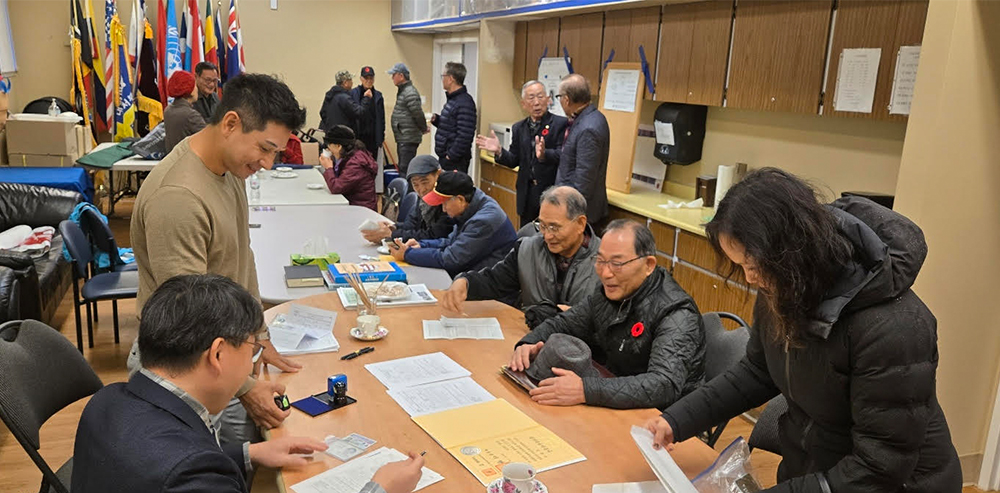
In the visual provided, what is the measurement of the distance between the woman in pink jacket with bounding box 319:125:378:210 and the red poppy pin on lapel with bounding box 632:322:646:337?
375 cm

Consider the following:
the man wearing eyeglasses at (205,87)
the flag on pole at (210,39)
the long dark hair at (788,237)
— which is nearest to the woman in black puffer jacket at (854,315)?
the long dark hair at (788,237)

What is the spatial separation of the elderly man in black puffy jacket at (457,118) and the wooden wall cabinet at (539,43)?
649mm

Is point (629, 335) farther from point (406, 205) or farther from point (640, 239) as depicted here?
point (406, 205)

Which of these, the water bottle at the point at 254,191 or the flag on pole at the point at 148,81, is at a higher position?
the flag on pole at the point at 148,81

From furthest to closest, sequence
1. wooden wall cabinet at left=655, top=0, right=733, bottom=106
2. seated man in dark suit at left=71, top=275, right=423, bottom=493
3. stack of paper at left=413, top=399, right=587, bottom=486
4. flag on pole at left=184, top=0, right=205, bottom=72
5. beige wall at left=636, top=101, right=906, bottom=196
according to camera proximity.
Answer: flag on pole at left=184, top=0, right=205, bottom=72 → wooden wall cabinet at left=655, top=0, right=733, bottom=106 → beige wall at left=636, top=101, right=906, bottom=196 → stack of paper at left=413, top=399, right=587, bottom=486 → seated man in dark suit at left=71, top=275, right=423, bottom=493

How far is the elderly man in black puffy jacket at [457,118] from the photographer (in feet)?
23.5

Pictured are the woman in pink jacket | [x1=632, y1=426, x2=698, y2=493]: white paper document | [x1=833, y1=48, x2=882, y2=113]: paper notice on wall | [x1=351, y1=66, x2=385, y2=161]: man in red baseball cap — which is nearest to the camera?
[x1=632, y1=426, x2=698, y2=493]: white paper document

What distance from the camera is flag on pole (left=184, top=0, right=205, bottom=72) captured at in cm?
926

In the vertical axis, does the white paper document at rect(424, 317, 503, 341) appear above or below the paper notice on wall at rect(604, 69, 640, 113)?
below

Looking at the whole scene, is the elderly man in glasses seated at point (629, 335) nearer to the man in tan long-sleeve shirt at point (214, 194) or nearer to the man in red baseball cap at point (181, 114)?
the man in tan long-sleeve shirt at point (214, 194)

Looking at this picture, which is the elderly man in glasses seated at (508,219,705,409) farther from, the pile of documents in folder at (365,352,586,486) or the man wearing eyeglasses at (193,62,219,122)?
the man wearing eyeglasses at (193,62,219,122)

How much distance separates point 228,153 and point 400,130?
6.58m

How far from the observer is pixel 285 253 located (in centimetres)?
388

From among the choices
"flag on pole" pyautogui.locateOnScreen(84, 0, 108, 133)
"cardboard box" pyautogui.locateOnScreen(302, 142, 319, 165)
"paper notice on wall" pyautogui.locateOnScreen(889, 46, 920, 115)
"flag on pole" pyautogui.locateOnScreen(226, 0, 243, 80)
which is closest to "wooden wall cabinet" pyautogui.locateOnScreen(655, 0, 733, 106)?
"paper notice on wall" pyautogui.locateOnScreen(889, 46, 920, 115)
